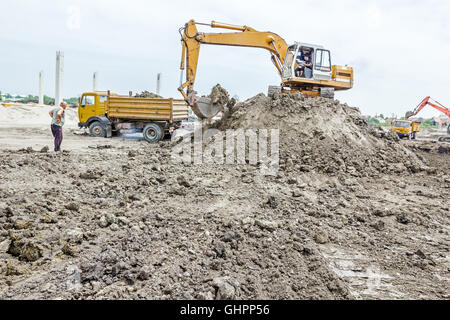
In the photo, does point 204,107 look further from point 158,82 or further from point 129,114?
point 158,82

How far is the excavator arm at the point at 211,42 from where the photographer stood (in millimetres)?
11266

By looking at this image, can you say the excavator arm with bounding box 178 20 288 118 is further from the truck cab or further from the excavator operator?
the truck cab

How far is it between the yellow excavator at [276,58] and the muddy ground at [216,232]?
3.42 m

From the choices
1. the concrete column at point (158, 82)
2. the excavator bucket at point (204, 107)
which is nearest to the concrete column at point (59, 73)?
the concrete column at point (158, 82)

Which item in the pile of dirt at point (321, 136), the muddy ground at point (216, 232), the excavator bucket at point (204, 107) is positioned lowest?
the muddy ground at point (216, 232)

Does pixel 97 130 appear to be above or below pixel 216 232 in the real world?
above

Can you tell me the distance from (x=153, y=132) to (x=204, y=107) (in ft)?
16.0

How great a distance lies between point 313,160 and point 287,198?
240cm

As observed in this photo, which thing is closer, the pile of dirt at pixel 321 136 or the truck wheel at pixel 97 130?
the pile of dirt at pixel 321 136

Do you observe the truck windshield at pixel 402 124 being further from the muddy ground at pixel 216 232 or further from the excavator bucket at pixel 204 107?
the excavator bucket at pixel 204 107

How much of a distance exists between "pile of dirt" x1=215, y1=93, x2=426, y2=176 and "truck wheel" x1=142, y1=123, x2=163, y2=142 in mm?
4752

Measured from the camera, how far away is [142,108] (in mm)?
15203

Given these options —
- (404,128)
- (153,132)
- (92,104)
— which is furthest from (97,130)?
(404,128)

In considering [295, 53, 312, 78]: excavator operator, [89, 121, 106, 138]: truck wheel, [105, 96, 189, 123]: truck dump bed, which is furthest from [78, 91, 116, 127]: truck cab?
[295, 53, 312, 78]: excavator operator
